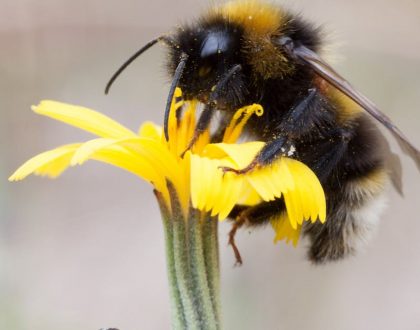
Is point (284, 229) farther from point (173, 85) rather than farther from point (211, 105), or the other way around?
point (173, 85)

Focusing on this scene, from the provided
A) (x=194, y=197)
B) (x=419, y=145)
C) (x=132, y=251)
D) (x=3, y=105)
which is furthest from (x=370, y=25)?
(x=194, y=197)

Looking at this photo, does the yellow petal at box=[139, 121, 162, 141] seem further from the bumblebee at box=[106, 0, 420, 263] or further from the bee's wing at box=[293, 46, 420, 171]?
the bee's wing at box=[293, 46, 420, 171]

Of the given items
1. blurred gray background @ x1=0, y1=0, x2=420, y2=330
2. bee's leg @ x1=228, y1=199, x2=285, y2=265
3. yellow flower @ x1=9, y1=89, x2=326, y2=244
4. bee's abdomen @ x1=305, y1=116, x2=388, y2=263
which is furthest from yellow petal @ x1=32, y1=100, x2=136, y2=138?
blurred gray background @ x1=0, y1=0, x2=420, y2=330

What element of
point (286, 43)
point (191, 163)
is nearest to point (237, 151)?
point (191, 163)

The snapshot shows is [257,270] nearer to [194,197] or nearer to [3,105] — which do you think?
[3,105]

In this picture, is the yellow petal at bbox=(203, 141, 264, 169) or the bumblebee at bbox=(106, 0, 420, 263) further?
the bumblebee at bbox=(106, 0, 420, 263)
